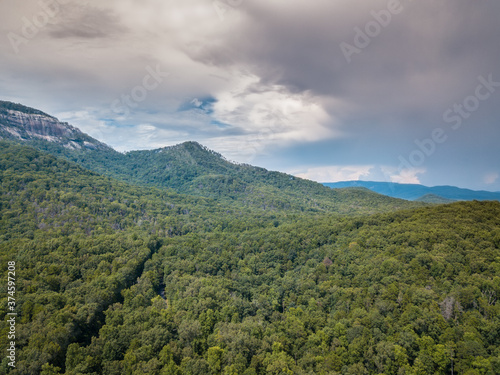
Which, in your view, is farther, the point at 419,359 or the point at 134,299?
the point at 134,299

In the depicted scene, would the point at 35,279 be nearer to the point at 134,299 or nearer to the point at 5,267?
the point at 5,267

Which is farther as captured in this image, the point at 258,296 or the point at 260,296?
the point at 258,296

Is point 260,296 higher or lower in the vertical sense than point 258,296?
higher

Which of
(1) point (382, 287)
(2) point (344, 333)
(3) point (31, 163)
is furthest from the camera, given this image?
(3) point (31, 163)

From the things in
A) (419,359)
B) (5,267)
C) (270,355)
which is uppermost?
(5,267)

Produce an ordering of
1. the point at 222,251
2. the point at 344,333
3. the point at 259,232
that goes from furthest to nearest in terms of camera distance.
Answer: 1. the point at 259,232
2. the point at 222,251
3. the point at 344,333

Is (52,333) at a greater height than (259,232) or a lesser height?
lesser

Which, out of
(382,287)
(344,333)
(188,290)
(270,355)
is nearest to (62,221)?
(188,290)
